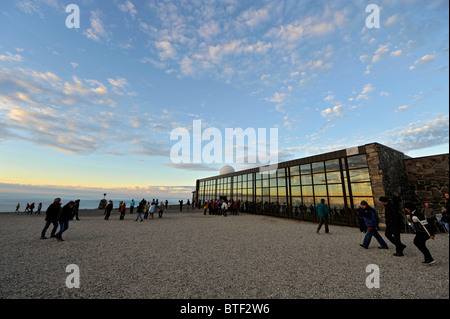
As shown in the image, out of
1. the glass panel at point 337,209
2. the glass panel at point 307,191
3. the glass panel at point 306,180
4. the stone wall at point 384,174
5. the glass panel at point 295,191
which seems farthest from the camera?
the glass panel at point 295,191

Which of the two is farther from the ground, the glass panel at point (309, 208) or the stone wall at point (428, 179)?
the stone wall at point (428, 179)

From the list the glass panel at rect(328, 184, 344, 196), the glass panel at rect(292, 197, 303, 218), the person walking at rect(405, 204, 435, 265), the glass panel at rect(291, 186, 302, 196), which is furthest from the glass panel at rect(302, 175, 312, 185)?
the person walking at rect(405, 204, 435, 265)

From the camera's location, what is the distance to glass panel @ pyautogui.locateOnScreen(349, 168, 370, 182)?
42.6 ft

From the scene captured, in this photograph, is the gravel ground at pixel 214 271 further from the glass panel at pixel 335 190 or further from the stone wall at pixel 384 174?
the glass panel at pixel 335 190

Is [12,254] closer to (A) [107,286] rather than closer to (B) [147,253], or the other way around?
(B) [147,253]

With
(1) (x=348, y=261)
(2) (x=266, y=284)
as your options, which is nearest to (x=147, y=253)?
(2) (x=266, y=284)

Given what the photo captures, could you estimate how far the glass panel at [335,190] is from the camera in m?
14.4

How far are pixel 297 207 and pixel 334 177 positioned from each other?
4677 mm

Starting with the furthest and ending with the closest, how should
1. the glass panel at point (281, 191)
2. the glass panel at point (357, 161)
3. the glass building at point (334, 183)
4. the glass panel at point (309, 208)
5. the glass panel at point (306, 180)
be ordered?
the glass panel at point (281, 191) → the glass panel at point (306, 180) → the glass panel at point (309, 208) → the glass panel at point (357, 161) → the glass building at point (334, 183)

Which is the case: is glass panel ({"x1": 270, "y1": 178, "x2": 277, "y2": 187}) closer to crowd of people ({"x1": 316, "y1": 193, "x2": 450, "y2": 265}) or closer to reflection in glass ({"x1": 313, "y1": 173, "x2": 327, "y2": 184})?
reflection in glass ({"x1": 313, "y1": 173, "x2": 327, "y2": 184})

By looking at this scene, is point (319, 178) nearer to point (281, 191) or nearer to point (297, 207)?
point (297, 207)

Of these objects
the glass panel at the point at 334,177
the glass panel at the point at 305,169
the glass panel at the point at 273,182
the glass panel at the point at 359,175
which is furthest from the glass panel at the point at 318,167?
the glass panel at the point at 273,182

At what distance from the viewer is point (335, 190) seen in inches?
579

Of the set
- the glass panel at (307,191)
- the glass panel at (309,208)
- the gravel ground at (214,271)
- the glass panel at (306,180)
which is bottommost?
the gravel ground at (214,271)
